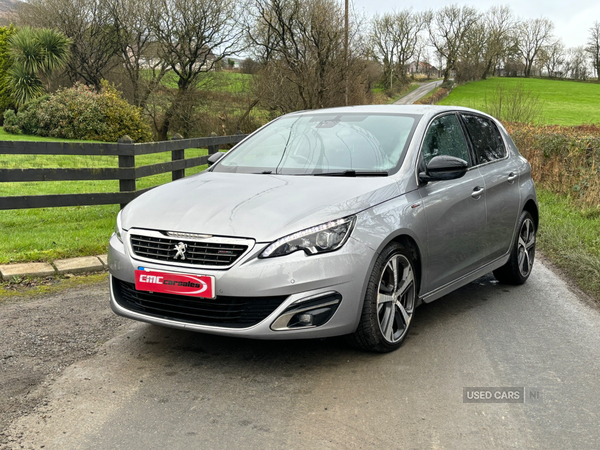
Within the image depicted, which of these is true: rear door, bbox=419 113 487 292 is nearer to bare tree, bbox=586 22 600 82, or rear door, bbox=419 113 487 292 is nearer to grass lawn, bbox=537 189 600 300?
grass lawn, bbox=537 189 600 300

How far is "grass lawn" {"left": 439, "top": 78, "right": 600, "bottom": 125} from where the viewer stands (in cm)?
5194

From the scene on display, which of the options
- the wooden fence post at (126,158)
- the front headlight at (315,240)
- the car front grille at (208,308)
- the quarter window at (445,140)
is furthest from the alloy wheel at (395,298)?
the wooden fence post at (126,158)

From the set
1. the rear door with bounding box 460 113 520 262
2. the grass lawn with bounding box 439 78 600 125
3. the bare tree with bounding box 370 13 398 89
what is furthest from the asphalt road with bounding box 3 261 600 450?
the bare tree with bounding box 370 13 398 89

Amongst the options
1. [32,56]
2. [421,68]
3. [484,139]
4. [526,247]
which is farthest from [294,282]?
[421,68]

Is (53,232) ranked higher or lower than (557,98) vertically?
lower

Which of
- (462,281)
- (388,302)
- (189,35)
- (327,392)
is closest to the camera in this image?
(327,392)

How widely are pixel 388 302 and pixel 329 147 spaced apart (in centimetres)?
136

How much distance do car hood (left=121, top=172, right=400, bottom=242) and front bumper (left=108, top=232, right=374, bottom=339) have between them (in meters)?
0.19

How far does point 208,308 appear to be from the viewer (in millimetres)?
3752

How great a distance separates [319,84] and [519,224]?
64.1 ft

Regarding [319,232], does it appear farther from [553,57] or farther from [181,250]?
[553,57]

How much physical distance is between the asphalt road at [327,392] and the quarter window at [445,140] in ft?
4.45

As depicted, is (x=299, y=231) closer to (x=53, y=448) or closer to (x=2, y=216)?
(x=53, y=448)

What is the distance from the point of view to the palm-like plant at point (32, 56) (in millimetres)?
30594
